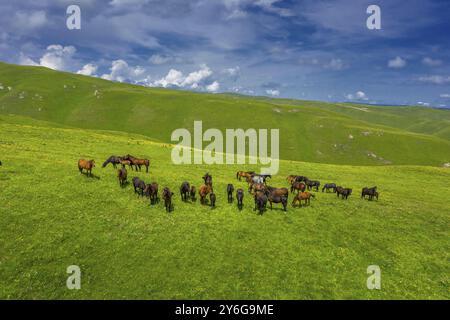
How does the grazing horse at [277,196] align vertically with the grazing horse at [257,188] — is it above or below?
below

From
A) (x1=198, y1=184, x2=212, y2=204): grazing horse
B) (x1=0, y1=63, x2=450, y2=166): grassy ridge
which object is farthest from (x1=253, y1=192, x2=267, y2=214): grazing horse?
(x1=0, y1=63, x2=450, y2=166): grassy ridge

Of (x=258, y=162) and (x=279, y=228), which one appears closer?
(x=279, y=228)

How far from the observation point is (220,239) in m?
23.6

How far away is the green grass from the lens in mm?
19266

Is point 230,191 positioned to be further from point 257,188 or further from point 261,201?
point 261,201

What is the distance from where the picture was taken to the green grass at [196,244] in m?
19.3

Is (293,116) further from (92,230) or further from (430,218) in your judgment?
(92,230)

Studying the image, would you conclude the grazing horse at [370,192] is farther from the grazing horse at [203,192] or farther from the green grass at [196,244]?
the grazing horse at [203,192]

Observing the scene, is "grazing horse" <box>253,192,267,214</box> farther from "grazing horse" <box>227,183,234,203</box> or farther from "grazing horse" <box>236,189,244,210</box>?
"grazing horse" <box>227,183,234,203</box>

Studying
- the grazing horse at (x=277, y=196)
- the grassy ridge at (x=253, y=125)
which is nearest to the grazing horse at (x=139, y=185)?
the grazing horse at (x=277, y=196)
